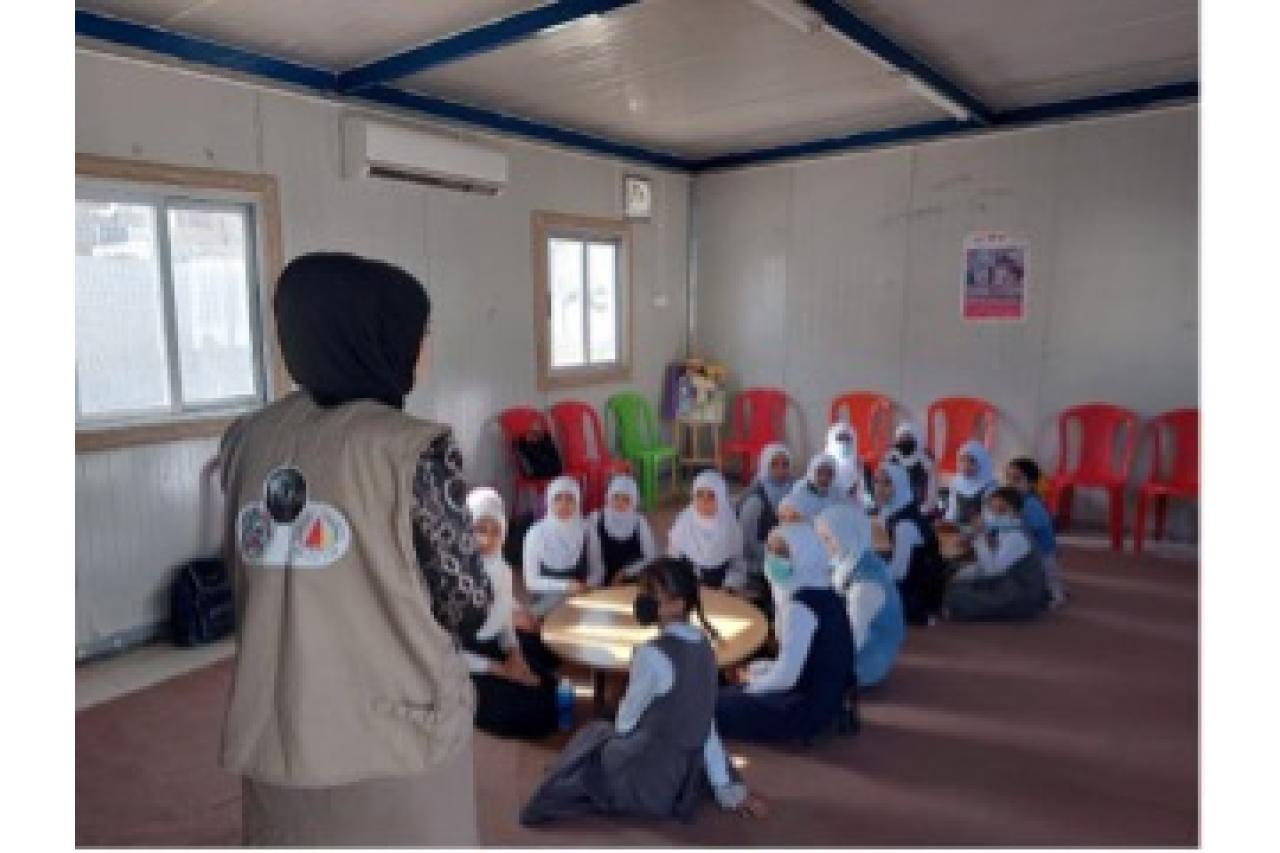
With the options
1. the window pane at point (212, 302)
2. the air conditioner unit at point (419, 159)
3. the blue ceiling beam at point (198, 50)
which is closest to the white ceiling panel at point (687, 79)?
the air conditioner unit at point (419, 159)

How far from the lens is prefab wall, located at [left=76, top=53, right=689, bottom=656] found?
11.3 ft

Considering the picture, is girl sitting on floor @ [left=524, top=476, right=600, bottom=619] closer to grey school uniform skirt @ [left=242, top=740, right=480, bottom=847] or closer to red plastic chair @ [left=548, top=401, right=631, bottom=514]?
red plastic chair @ [left=548, top=401, right=631, bottom=514]

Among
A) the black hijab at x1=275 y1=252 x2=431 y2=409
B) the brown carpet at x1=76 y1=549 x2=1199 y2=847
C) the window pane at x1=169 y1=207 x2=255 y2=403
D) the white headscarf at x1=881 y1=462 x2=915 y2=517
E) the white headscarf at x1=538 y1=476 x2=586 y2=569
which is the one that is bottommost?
the brown carpet at x1=76 y1=549 x2=1199 y2=847

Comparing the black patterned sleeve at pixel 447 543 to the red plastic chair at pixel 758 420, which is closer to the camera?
the black patterned sleeve at pixel 447 543

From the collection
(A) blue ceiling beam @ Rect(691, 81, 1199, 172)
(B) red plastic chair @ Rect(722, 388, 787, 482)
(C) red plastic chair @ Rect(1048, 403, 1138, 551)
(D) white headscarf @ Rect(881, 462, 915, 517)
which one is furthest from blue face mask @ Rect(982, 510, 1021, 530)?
(A) blue ceiling beam @ Rect(691, 81, 1199, 172)

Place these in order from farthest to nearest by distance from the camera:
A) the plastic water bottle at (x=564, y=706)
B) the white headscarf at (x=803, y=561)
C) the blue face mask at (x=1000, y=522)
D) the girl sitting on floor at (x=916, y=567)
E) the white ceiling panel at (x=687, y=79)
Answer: the blue face mask at (x=1000, y=522) → the girl sitting on floor at (x=916, y=567) → the white ceiling panel at (x=687, y=79) → the plastic water bottle at (x=564, y=706) → the white headscarf at (x=803, y=561)

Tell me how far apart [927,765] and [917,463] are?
2537 millimetres

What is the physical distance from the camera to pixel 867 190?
20.2 feet

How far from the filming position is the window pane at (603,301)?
20.8 feet

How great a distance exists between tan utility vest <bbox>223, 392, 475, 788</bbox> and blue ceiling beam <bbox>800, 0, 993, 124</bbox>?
2.91 metres

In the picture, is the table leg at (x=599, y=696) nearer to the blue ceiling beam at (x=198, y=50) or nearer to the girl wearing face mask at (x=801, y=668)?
the girl wearing face mask at (x=801, y=668)

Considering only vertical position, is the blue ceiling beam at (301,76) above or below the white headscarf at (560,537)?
above

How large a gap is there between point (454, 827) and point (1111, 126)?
225 inches

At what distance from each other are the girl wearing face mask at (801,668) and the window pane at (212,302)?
281 centimetres
